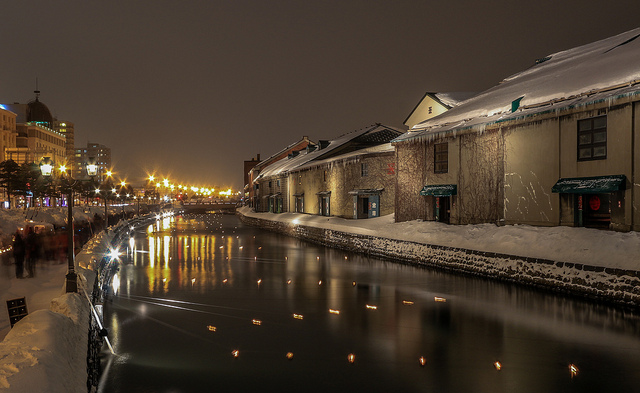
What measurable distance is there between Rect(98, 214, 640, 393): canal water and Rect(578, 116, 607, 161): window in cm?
645

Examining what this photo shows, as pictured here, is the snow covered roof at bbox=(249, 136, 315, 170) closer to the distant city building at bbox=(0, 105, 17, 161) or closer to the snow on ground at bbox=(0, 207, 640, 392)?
the snow on ground at bbox=(0, 207, 640, 392)

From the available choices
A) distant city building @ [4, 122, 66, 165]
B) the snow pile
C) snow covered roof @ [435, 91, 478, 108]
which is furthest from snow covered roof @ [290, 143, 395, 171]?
distant city building @ [4, 122, 66, 165]

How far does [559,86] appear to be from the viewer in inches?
828

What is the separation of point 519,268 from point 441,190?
971cm

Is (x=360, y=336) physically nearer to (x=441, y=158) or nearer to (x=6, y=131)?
(x=441, y=158)

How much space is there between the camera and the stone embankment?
14461mm

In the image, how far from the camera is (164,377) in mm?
9164

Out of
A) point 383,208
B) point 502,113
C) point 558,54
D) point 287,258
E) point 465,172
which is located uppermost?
point 558,54

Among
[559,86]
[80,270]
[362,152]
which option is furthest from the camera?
[362,152]

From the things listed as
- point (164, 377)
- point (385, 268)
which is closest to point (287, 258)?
point (385, 268)

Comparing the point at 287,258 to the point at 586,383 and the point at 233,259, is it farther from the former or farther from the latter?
the point at 586,383

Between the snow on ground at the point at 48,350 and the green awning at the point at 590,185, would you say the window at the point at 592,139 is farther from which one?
the snow on ground at the point at 48,350

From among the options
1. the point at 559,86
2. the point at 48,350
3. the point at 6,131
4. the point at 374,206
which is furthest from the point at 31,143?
the point at 48,350

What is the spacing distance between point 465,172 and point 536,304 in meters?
12.1
